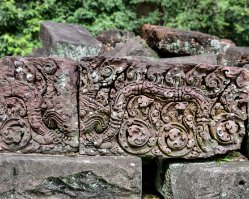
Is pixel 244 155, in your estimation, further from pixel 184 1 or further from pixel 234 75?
pixel 184 1

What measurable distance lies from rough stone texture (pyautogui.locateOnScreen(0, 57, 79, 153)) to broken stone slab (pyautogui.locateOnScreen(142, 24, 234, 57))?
65.5 inches

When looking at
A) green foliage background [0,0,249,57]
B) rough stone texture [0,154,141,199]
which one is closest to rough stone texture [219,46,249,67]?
rough stone texture [0,154,141,199]

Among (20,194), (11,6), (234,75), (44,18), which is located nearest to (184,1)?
(44,18)

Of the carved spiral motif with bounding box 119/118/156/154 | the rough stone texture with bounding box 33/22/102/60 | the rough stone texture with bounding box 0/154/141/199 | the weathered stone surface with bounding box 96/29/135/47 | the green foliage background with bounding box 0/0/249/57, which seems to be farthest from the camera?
the green foliage background with bounding box 0/0/249/57

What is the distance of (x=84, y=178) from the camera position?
2881mm

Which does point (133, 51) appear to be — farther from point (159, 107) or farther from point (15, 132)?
point (15, 132)

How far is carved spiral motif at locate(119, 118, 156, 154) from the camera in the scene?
2.94m

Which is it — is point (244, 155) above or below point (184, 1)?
→ below

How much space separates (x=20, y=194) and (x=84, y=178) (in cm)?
42

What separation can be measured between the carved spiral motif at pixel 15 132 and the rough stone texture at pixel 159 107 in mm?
365

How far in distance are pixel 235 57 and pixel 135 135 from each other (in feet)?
5.98

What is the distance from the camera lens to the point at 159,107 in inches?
117

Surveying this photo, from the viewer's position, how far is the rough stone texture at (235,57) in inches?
166

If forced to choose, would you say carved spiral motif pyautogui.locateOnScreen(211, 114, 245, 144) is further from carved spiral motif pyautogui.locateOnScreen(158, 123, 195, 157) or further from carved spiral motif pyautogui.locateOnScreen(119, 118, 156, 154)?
carved spiral motif pyautogui.locateOnScreen(119, 118, 156, 154)
